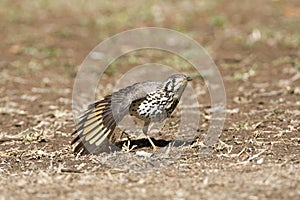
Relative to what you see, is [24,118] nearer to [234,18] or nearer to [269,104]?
[269,104]

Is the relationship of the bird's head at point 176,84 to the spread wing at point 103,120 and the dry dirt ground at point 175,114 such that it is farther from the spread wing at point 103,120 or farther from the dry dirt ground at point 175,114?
the dry dirt ground at point 175,114

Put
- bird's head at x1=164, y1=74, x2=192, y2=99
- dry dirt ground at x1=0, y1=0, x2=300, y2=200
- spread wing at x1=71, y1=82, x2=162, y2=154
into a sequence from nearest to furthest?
dry dirt ground at x1=0, y1=0, x2=300, y2=200 → spread wing at x1=71, y1=82, x2=162, y2=154 → bird's head at x1=164, y1=74, x2=192, y2=99

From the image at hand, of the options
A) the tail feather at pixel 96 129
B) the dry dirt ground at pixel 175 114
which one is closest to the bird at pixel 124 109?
the tail feather at pixel 96 129

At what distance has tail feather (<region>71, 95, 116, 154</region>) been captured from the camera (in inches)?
233

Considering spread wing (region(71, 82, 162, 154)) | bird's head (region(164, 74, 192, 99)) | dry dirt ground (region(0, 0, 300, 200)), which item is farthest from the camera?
bird's head (region(164, 74, 192, 99))

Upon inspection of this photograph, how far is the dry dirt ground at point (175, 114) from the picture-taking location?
486 cm

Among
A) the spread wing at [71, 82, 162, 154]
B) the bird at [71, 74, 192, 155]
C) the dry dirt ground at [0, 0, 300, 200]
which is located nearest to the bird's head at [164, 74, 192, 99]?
the bird at [71, 74, 192, 155]

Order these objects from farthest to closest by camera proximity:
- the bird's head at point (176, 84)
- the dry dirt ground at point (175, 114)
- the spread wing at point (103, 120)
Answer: the bird's head at point (176, 84) < the spread wing at point (103, 120) < the dry dirt ground at point (175, 114)

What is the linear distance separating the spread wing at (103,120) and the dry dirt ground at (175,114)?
15 cm

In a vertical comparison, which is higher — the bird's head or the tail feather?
the bird's head

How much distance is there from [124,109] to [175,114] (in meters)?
2.14

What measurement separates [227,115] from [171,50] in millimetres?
4089

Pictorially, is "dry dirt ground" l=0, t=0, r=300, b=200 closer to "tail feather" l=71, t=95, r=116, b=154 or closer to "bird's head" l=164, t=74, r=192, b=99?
"tail feather" l=71, t=95, r=116, b=154

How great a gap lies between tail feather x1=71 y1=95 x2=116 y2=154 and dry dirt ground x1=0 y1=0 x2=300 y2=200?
13 cm
